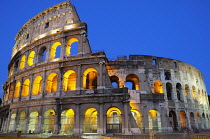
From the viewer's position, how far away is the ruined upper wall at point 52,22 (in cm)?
2225

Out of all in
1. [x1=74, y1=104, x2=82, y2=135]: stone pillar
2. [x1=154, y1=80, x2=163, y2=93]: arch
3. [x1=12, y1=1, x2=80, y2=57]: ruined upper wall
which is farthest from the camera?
[x1=154, y1=80, x2=163, y2=93]: arch

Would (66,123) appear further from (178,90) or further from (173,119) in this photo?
(178,90)

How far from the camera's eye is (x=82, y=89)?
18.4 meters

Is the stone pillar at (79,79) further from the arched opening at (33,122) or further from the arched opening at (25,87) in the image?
the arched opening at (25,87)

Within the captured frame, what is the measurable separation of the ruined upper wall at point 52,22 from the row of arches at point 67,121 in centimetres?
1035

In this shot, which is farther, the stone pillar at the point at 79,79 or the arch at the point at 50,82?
the arch at the point at 50,82

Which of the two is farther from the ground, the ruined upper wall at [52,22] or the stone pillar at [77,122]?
the ruined upper wall at [52,22]

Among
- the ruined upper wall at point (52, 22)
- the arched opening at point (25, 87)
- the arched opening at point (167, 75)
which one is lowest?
the arched opening at point (25, 87)

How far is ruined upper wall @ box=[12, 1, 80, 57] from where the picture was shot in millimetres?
22250

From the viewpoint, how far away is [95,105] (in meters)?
17.5

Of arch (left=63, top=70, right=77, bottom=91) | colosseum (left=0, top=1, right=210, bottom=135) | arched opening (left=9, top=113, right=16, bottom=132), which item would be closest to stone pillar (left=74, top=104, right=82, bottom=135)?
colosseum (left=0, top=1, right=210, bottom=135)

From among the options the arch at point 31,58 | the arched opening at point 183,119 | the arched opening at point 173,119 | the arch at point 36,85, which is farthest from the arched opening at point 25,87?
the arched opening at point 183,119

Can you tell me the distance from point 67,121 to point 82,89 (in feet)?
14.6

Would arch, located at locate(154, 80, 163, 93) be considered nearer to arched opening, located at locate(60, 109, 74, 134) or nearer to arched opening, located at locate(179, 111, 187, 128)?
arched opening, located at locate(179, 111, 187, 128)
